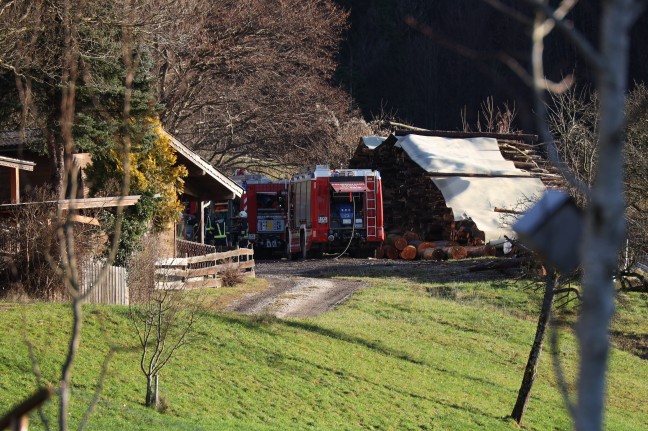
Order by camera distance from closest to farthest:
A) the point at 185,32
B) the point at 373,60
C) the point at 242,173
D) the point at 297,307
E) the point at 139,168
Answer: the point at 297,307, the point at 139,168, the point at 185,32, the point at 242,173, the point at 373,60

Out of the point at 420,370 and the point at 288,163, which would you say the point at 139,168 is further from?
the point at 288,163

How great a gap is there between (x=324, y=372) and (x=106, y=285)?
5.16 meters

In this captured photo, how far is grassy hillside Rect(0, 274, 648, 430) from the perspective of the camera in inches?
500

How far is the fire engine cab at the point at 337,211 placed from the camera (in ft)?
119

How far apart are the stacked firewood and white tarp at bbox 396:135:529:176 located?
134 inches

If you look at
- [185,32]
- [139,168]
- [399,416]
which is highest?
[185,32]

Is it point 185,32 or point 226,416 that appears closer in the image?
→ point 226,416

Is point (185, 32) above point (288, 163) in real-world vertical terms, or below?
above

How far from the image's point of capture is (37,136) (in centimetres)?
2200

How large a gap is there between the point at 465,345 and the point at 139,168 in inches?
383

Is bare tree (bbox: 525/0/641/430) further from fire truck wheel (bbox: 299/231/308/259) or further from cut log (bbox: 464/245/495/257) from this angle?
fire truck wheel (bbox: 299/231/308/259)

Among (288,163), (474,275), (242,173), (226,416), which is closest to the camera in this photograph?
(226,416)

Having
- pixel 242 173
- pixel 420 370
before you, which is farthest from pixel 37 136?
pixel 242 173

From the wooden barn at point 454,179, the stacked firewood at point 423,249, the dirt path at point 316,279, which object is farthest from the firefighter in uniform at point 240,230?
the wooden barn at point 454,179
